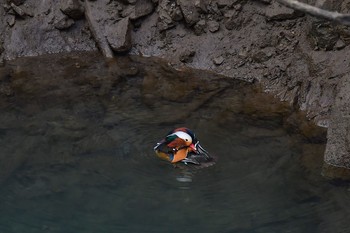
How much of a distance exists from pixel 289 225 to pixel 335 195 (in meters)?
0.58

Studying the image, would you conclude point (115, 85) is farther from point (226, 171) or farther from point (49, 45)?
point (226, 171)

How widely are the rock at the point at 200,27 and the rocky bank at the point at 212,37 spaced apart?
0.01m

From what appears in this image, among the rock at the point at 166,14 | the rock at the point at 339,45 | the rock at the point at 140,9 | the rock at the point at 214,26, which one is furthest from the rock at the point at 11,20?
the rock at the point at 339,45

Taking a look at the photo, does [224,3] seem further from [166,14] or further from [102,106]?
[102,106]

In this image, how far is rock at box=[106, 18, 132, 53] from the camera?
26.9 ft

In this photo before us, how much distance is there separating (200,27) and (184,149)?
2.49m

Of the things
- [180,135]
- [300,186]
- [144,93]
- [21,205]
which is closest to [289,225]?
[300,186]

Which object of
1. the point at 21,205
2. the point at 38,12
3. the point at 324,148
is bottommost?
the point at 21,205

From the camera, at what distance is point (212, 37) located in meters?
8.04

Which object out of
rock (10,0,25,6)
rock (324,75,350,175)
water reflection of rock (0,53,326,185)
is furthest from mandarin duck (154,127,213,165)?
rock (10,0,25,6)

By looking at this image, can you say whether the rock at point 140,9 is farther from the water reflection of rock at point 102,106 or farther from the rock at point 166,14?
the water reflection of rock at point 102,106

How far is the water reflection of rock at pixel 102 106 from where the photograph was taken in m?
6.24

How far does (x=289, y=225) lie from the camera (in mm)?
5227

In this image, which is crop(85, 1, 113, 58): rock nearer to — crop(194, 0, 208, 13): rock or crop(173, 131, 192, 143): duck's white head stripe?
crop(194, 0, 208, 13): rock
